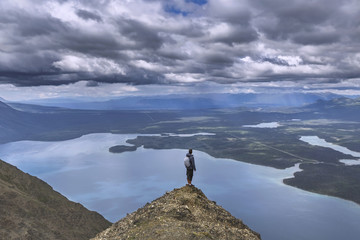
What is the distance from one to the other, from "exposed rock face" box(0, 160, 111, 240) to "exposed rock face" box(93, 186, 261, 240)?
92.6 m

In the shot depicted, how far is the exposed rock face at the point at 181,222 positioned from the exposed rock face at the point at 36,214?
92.6m

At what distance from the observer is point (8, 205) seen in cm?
12231

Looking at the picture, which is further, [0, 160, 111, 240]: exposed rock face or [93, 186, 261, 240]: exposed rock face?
[0, 160, 111, 240]: exposed rock face

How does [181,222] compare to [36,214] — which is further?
[36,214]

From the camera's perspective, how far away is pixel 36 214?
416 ft

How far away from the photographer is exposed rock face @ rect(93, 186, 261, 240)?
3260 cm

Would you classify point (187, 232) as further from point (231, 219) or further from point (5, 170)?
point (5, 170)

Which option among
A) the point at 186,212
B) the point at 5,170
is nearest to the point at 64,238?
the point at 5,170

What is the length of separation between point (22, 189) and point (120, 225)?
13470cm

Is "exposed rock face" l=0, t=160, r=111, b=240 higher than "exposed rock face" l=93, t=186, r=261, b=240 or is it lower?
lower

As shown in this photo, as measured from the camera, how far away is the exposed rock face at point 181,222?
107 ft

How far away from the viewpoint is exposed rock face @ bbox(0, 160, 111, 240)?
113 m

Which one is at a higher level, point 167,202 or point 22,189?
point 167,202

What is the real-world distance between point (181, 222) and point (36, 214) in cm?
11802
